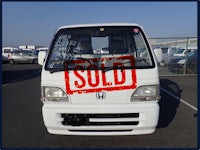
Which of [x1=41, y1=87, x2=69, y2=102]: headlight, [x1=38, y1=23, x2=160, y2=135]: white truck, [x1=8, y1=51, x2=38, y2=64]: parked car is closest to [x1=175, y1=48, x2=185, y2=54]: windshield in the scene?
[x1=38, y1=23, x2=160, y2=135]: white truck

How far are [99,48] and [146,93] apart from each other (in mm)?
1417

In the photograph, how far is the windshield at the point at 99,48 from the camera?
3.86 m

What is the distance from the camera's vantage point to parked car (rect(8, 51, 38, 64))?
83.4ft

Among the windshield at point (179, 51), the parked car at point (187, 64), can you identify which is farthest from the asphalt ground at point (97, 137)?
the windshield at point (179, 51)

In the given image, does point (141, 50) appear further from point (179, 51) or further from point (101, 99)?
point (179, 51)

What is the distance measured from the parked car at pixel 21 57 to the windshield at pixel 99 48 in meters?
22.8

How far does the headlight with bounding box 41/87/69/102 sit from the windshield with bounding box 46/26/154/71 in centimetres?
41

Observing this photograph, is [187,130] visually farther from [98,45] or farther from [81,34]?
[81,34]

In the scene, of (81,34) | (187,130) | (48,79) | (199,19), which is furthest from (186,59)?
(48,79)

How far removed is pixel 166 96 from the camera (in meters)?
7.27

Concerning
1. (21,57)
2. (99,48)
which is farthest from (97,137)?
(21,57)

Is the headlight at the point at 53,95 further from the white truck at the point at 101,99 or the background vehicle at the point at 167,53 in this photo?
the background vehicle at the point at 167,53

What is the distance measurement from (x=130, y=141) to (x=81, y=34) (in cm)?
206

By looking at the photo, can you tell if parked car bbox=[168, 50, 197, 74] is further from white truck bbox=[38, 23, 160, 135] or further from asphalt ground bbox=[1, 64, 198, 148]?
white truck bbox=[38, 23, 160, 135]
